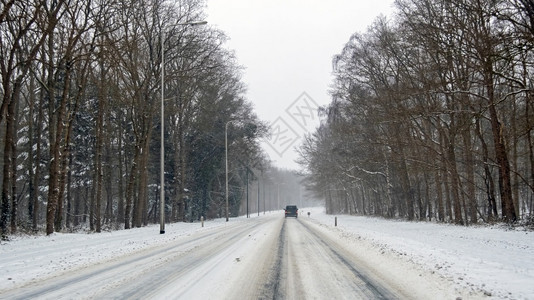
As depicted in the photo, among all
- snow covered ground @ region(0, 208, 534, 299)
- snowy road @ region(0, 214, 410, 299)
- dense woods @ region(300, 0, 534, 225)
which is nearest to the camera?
snowy road @ region(0, 214, 410, 299)

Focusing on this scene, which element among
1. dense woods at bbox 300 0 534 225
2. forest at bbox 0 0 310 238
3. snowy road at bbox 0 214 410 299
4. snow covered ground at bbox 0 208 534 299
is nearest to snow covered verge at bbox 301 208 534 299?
snow covered ground at bbox 0 208 534 299

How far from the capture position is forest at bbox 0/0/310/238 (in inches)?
715

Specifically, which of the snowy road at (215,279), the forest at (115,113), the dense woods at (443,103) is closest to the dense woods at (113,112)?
the forest at (115,113)

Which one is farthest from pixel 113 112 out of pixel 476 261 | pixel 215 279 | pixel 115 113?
pixel 476 261

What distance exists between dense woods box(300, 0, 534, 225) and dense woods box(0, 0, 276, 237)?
35.5 ft

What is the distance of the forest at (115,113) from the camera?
715 inches

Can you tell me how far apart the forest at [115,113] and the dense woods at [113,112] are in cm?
11

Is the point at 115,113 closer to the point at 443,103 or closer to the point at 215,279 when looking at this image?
the point at 443,103

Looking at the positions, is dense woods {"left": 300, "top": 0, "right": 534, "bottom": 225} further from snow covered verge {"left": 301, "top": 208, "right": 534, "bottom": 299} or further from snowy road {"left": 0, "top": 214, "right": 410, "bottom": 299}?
snowy road {"left": 0, "top": 214, "right": 410, "bottom": 299}

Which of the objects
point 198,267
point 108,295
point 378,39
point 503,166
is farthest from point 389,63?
point 108,295

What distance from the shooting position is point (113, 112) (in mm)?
36812

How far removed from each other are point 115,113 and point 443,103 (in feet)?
88.9

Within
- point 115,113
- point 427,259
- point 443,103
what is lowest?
point 427,259

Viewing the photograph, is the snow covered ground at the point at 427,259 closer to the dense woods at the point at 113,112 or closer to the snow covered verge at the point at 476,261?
the snow covered verge at the point at 476,261
